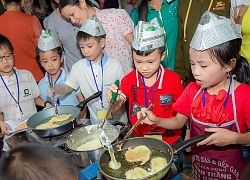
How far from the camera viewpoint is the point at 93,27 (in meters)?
2.20

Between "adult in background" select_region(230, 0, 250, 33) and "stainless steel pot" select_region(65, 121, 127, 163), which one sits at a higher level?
"adult in background" select_region(230, 0, 250, 33)

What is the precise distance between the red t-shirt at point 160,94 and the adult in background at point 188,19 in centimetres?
61

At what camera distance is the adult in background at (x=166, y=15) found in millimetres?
2459

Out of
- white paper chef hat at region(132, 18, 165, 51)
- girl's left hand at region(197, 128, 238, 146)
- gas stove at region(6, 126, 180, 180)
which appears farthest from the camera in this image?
white paper chef hat at region(132, 18, 165, 51)

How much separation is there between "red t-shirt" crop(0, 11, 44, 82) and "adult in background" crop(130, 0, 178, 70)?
3.58 feet

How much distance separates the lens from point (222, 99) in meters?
1.53

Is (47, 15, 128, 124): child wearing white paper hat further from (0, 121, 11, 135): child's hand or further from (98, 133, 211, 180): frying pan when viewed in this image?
(98, 133, 211, 180): frying pan

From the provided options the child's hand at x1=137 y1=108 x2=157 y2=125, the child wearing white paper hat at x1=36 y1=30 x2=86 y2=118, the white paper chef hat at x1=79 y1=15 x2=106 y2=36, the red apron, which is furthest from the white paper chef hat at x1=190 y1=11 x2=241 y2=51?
the child wearing white paper hat at x1=36 y1=30 x2=86 y2=118

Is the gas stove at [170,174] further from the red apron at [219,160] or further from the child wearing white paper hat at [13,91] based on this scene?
the child wearing white paper hat at [13,91]

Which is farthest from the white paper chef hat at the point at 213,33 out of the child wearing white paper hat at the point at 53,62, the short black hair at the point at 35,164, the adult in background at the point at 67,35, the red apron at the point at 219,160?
the adult in background at the point at 67,35

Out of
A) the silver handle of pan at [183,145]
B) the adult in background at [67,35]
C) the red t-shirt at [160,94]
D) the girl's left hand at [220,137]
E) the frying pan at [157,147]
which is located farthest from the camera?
the adult in background at [67,35]

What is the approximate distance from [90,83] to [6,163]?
56.7 inches

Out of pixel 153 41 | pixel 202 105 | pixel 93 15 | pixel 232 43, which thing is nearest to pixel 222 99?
pixel 202 105

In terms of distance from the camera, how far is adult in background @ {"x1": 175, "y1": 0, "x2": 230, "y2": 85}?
7.43 feet
